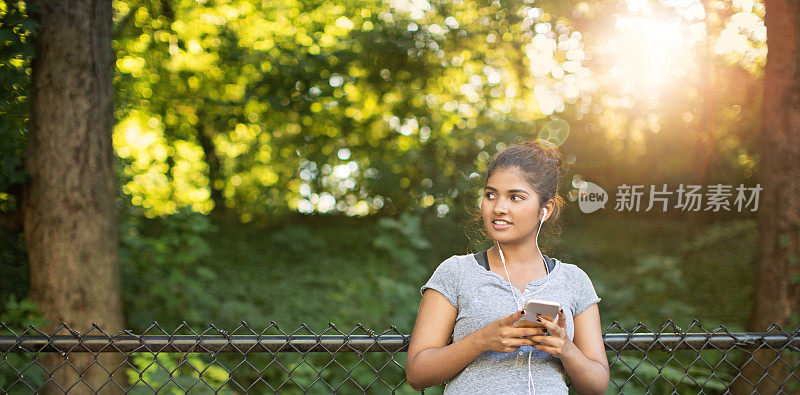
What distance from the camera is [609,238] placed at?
847cm

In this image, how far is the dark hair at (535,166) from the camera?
5.68 feet

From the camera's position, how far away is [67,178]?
4.00 metres

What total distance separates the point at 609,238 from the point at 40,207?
7116 mm

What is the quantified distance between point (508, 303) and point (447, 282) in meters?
0.18

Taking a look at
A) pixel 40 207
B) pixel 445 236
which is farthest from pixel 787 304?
pixel 40 207

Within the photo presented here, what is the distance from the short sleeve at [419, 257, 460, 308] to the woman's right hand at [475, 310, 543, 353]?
198mm

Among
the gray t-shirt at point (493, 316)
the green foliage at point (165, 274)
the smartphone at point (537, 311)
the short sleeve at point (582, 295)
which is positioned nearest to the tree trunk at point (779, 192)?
the short sleeve at point (582, 295)

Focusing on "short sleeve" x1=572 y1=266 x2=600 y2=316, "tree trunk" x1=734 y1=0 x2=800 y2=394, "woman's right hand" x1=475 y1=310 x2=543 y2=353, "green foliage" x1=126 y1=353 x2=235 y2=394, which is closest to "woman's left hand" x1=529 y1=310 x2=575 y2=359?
"woman's right hand" x1=475 y1=310 x2=543 y2=353

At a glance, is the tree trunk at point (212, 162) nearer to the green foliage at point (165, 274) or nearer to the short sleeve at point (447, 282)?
the green foliage at point (165, 274)

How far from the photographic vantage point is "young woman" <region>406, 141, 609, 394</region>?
1.59 metres

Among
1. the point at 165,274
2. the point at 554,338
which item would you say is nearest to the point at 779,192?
the point at 554,338

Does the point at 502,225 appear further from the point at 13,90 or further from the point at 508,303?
the point at 13,90

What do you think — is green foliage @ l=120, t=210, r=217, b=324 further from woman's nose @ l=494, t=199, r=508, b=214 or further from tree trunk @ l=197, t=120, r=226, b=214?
woman's nose @ l=494, t=199, r=508, b=214

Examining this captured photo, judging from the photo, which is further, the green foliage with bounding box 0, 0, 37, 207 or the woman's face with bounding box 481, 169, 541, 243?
the green foliage with bounding box 0, 0, 37, 207
